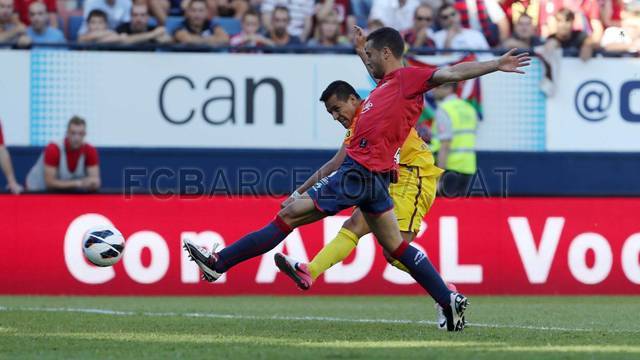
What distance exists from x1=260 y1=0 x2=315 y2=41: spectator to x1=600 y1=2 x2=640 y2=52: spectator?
3.78m

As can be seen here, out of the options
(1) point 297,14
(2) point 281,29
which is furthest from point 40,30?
(1) point 297,14

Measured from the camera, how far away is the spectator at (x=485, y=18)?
1575 cm

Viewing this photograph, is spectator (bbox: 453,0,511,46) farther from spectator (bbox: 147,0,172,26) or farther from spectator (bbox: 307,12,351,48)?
spectator (bbox: 147,0,172,26)

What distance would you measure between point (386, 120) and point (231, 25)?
299 inches

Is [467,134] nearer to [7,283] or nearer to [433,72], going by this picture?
[7,283]

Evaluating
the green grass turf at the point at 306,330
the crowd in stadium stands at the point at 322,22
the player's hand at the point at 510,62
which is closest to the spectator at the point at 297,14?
the crowd in stadium stands at the point at 322,22

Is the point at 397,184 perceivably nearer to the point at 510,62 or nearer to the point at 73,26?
the point at 510,62

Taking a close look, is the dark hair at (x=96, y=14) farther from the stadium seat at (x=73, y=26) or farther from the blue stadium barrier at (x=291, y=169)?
the blue stadium barrier at (x=291, y=169)

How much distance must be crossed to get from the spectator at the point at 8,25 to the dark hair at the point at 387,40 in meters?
7.52

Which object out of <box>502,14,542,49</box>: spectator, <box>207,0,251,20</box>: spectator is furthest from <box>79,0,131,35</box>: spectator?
<box>502,14,542,49</box>: spectator

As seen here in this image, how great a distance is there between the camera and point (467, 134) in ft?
48.1

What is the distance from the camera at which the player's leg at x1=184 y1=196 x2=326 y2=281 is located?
8.49m

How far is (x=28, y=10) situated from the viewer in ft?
49.0

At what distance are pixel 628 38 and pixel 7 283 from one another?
8.29m
